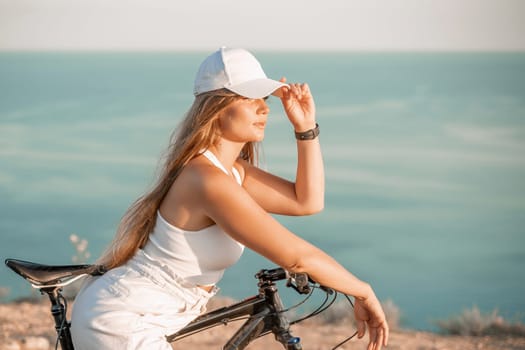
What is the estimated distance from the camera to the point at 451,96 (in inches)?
821

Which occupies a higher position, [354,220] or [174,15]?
[174,15]

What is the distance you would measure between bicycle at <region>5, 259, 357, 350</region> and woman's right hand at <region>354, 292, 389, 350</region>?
50 millimetres

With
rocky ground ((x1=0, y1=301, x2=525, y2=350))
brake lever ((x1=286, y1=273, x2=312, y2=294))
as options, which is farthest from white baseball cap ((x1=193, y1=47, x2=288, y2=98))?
rocky ground ((x1=0, y1=301, x2=525, y2=350))

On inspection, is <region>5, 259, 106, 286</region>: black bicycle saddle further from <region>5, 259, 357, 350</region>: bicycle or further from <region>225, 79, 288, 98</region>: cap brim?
<region>225, 79, 288, 98</region>: cap brim

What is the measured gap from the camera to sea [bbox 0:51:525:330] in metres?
12.8

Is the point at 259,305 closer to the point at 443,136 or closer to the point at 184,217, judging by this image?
the point at 184,217

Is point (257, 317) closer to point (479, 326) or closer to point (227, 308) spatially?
point (227, 308)

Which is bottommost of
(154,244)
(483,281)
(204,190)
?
(483,281)

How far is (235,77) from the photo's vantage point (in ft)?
9.12

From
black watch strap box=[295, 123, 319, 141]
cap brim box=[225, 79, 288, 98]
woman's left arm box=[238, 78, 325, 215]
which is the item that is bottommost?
woman's left arm box=[238, 78, 325, 215]

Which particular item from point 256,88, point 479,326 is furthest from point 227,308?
point 479,326


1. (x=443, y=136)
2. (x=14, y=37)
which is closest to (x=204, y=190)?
(x=443, y=136)

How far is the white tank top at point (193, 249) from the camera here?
2.76 meters

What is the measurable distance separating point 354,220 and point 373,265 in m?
1.52
